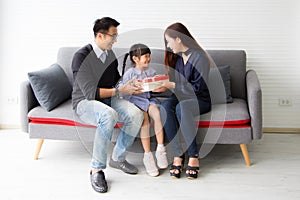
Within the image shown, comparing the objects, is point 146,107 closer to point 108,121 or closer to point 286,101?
point 108,121

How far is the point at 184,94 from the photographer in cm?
259

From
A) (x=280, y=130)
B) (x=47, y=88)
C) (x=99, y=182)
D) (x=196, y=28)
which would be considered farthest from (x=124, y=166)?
(x=280, y=130)

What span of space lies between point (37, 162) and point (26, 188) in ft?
1.48

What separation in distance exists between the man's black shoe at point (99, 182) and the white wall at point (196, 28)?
1.54m

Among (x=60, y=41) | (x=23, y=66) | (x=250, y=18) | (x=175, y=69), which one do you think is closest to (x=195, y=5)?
(x=250, y=18)

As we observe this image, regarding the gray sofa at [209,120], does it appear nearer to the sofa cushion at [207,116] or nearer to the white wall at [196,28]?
the sofa cushion at [207,116]

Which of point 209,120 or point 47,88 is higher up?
point 47,88

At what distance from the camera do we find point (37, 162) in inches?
106

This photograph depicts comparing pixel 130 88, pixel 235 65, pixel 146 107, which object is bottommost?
pixel 146 107

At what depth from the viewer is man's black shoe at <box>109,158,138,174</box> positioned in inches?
97.9

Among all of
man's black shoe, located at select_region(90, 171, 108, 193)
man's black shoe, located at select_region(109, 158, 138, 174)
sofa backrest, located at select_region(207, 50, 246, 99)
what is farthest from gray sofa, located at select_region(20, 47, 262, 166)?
man's black shoe, located at select_region(90, 171, 108, 193)

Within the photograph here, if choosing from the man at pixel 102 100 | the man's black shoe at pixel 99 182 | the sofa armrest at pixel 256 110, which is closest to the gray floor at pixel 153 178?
the man's black shoe at pixel 99 182

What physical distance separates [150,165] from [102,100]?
1.81 ft

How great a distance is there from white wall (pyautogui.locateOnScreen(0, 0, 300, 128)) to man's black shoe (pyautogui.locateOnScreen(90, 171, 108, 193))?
1540 mm
